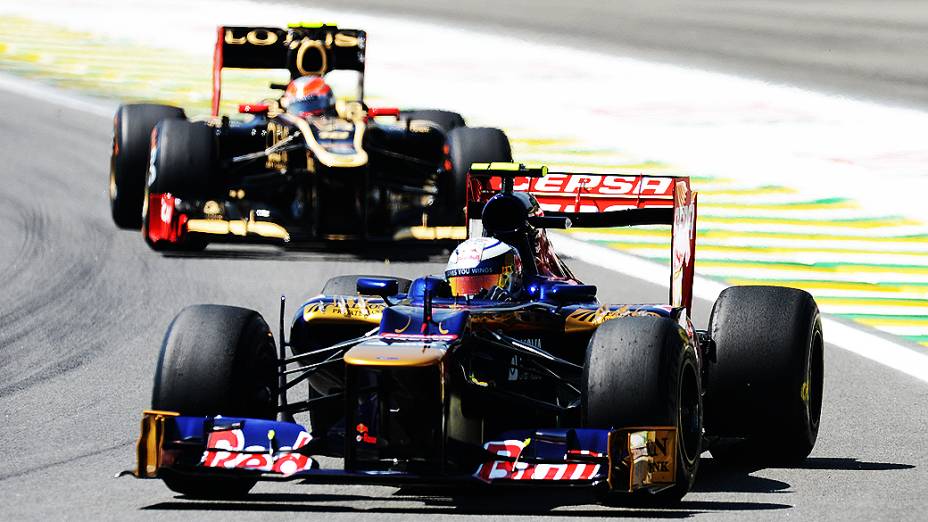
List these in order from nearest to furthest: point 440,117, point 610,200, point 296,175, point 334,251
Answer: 1. point 610,200
2. point 296,175
3. point 334,251
4. point 440,117

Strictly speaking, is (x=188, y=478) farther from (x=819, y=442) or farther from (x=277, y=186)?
(x=277, y=186)

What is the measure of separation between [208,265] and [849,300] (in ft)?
19.4

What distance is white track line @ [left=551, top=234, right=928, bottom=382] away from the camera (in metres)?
14.0

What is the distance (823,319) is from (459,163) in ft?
15.0

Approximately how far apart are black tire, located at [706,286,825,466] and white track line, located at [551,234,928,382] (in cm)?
302

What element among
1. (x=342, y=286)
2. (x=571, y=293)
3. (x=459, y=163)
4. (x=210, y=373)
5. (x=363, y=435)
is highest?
(x=571, y=293)

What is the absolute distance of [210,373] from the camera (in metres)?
9.30

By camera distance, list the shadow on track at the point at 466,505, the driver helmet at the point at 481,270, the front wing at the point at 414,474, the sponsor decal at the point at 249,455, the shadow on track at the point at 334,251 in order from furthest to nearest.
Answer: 1. the shadow on track at the point at 334,251
2. the driver helmet at the point at 481,270
3. the shadow on track at the point at 466,505
4. the sponsor decal at the point at 249,455
5. the front wing at the point at 414,474

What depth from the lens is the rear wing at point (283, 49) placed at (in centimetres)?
2067

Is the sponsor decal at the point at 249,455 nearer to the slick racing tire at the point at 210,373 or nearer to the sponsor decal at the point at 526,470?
the slick racing tire at the point at 210,373

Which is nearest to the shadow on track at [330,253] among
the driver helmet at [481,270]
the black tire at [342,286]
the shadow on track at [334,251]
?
the shadow on track at [334,251]

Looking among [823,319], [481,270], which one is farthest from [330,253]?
[481,270]

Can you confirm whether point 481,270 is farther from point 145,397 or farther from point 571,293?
point 145,397

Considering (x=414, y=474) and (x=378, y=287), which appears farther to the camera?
(x=378, y=287)
